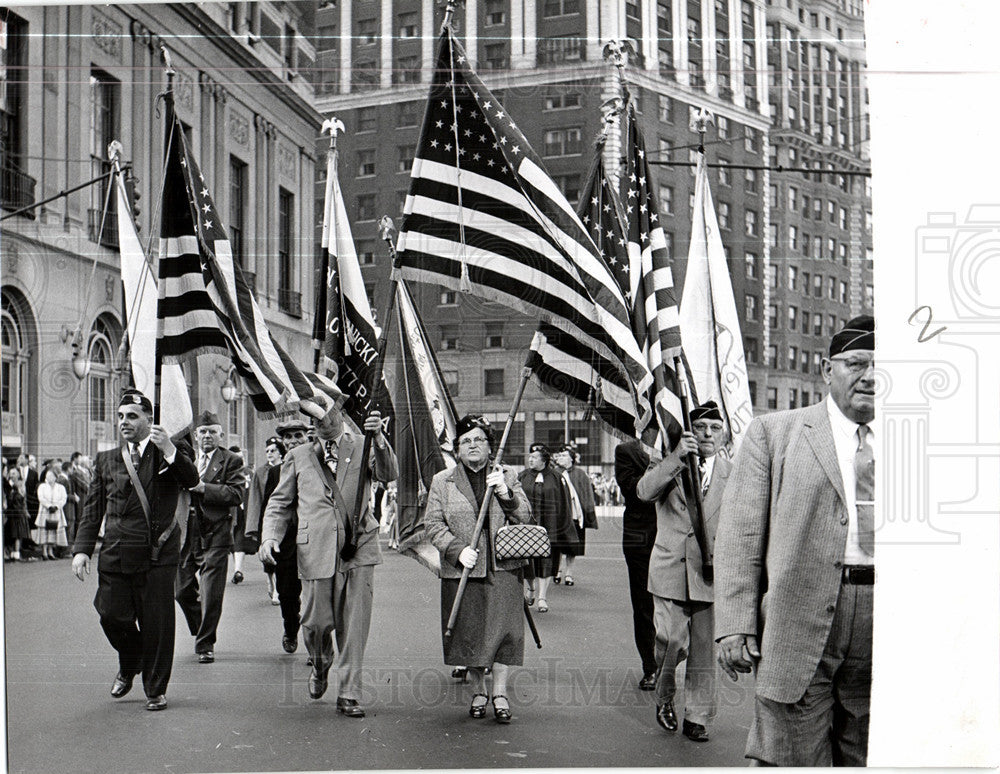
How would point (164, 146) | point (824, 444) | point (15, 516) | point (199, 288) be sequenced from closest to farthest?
point (824, 444)
point (15, 516)
point (164, 146)
point (199, 288)

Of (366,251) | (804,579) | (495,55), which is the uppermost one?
(495,55)

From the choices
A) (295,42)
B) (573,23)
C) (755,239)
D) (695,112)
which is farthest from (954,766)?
(295,42)

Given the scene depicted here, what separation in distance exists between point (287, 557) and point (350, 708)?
959 mm

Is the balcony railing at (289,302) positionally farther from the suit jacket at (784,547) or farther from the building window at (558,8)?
the suit jacket at (784,547)

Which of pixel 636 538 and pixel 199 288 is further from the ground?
pixel 199 288

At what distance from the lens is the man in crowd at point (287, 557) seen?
6.41 m

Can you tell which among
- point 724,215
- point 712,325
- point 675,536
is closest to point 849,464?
point 675,536

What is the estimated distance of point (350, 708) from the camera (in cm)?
615

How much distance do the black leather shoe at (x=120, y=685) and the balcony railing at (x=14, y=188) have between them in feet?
7.88

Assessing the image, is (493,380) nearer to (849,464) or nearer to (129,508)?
(129,508)

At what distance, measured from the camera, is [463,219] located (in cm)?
630

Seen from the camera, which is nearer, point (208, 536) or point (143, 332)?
point (143, 332)

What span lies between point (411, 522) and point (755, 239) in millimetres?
2459

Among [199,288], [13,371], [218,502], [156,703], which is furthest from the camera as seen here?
[218,502]
